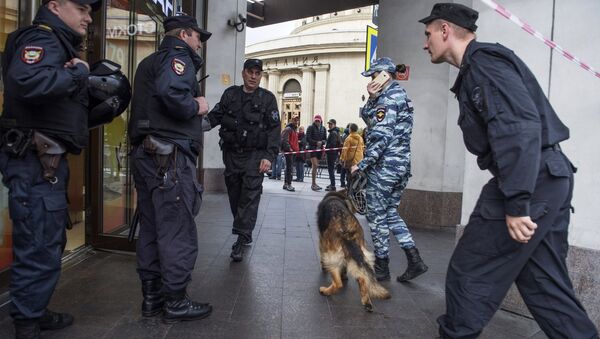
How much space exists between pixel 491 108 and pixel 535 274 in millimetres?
833

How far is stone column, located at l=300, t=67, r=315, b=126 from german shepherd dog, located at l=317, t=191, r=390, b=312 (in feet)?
103

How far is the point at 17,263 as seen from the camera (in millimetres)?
2582

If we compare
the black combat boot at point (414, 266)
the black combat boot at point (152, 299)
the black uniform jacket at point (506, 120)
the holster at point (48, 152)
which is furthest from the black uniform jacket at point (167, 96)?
the black combat boot at point (414, 266)

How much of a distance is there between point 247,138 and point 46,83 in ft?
8.27

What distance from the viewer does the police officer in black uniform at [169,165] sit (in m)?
3.05

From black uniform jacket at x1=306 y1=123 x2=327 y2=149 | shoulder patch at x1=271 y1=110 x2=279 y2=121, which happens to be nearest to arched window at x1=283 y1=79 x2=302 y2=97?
black uniform jacket at x1=306 y1=123 x2=327 y2=149

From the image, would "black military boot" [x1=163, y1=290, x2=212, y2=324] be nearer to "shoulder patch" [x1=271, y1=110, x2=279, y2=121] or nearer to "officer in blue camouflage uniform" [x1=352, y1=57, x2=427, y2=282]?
"officer in blue camouflage uniform" [x1=352, y1=57, x2=427, y2=282]

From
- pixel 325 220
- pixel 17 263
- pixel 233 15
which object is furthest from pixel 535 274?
pixel 233 15

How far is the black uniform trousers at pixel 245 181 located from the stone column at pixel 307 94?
30360 millimetres

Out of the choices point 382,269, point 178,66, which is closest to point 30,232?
point 178,66

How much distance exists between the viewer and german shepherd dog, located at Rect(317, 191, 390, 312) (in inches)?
138

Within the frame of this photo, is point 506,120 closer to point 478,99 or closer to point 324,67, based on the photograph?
point 478,99

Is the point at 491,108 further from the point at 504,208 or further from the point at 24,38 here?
the point at 24,38

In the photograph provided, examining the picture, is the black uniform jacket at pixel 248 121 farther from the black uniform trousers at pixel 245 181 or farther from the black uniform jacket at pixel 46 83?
the black uniform jacket at pixel 46 83
